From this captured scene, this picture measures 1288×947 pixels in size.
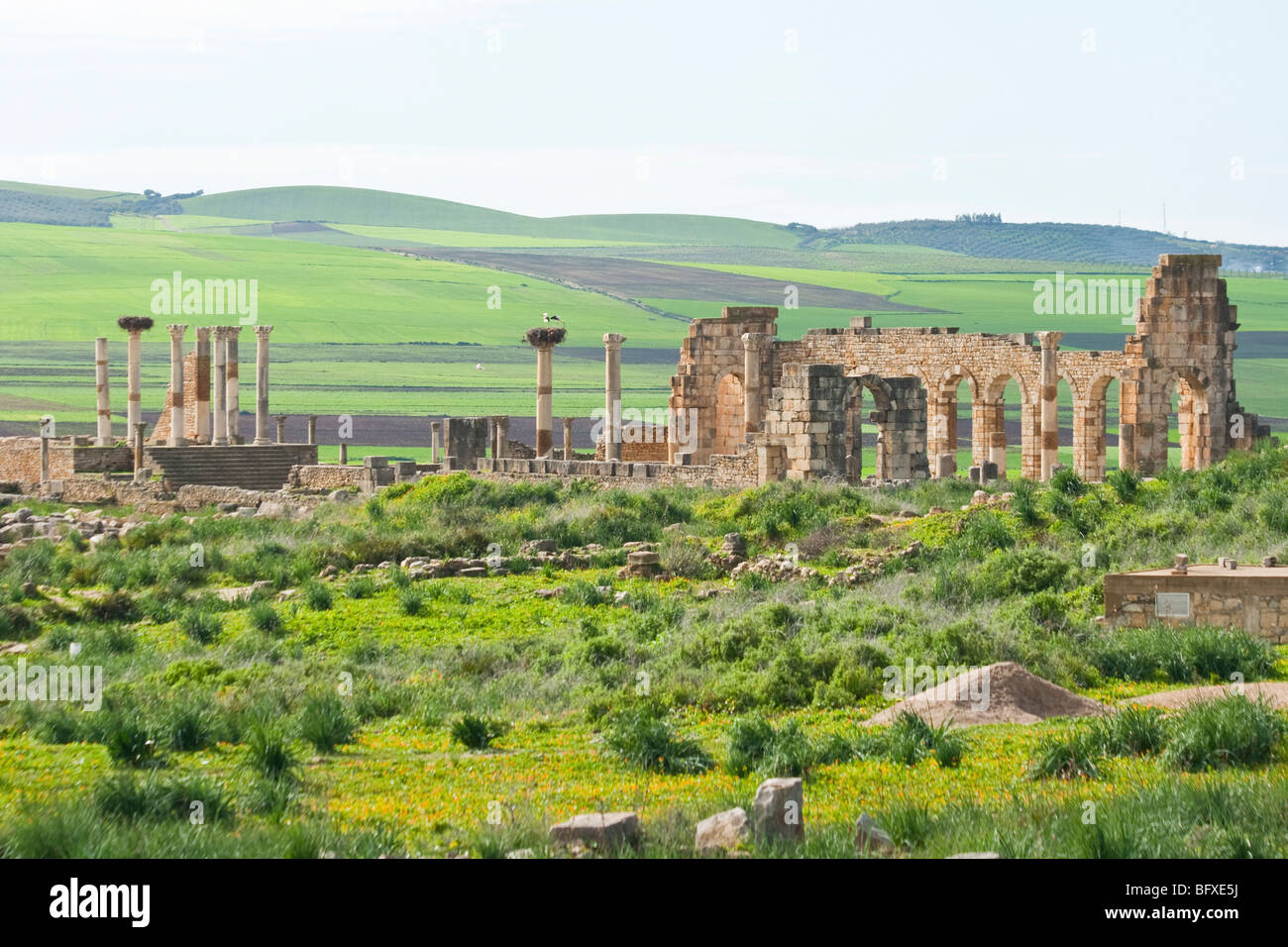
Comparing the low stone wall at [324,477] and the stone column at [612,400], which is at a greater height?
the stone column at [612,400]

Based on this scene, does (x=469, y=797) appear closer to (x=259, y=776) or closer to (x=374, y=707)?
(x=259, y=776)

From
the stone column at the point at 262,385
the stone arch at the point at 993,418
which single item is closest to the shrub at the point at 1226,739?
the stone arch at the point at 993,418

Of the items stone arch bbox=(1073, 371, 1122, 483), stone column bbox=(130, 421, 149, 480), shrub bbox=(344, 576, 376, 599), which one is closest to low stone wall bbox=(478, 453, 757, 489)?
shrub bbox=(344, 576, 376, 599)

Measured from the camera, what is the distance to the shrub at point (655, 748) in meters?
13.0

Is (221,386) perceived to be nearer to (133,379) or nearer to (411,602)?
(133,379)

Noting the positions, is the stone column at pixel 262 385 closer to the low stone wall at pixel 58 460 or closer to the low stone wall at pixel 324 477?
the low stone wall at pixel 58 460

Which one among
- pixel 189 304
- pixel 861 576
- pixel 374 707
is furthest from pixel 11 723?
pixel 189 304

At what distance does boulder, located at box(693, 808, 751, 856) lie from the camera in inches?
380

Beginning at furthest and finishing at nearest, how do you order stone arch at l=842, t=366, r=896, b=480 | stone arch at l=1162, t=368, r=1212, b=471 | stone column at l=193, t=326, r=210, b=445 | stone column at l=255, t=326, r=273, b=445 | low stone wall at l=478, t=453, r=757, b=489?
stone column at l=193, t=326, r=210, b=445
stone column at l=255, t=326, r=273, b=445
stone arch at l=1162, t=368, r=1212, b=471
low stone wall at l=478, t=453, r=757, b=489
stone arch at l=842, t=366, r=896, b=480

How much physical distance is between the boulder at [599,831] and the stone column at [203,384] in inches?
1758

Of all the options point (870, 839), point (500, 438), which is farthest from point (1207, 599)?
point (500, 438)

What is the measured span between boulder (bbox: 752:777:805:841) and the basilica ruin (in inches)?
911

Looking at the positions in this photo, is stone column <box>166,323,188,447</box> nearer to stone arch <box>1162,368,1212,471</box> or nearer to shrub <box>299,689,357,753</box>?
stone arch <box>1162,368,1212,471</box>

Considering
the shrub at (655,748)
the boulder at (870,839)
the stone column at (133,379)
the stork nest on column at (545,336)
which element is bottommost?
the shrub at (655,748)
